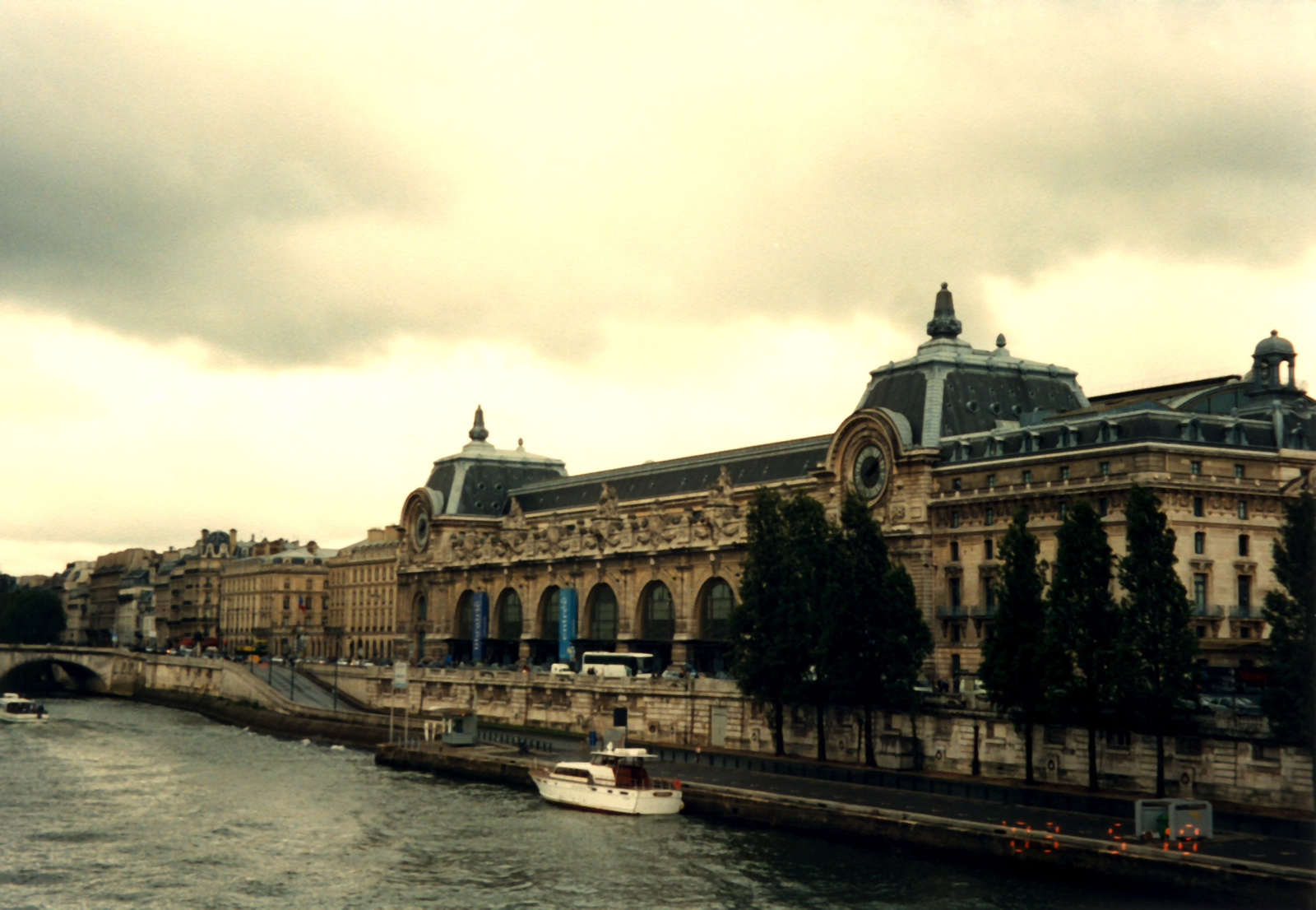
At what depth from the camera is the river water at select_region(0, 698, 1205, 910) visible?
5872 centimetres

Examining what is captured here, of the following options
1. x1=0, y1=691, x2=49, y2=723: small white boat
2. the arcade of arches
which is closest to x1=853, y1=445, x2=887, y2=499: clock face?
the arcade of arches

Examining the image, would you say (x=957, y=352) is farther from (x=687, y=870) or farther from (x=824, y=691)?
(x=687, y=870)

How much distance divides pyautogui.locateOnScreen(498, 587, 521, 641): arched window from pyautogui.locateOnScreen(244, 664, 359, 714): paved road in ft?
65.1

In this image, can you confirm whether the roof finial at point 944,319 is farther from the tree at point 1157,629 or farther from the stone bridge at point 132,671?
the stone bridge at point 132,671

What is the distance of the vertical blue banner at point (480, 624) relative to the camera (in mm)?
167125

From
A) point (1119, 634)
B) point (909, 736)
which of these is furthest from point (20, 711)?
point (1119, 634)

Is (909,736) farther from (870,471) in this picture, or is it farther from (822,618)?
(870,471)

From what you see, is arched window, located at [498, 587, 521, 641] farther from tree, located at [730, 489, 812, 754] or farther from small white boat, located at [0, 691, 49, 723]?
tree, located at [730, 489, 812, 754]

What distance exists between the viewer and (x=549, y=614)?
522ft

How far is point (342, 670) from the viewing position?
→ 158750mm

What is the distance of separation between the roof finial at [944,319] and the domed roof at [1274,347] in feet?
84.1

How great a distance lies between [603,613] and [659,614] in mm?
10028

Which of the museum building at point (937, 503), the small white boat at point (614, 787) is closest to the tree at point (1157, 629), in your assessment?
the museum building at point (937, 503)

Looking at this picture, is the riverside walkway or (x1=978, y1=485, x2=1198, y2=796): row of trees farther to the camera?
(x1=978, y1=485, x2=1198, y2=796): row of trees
